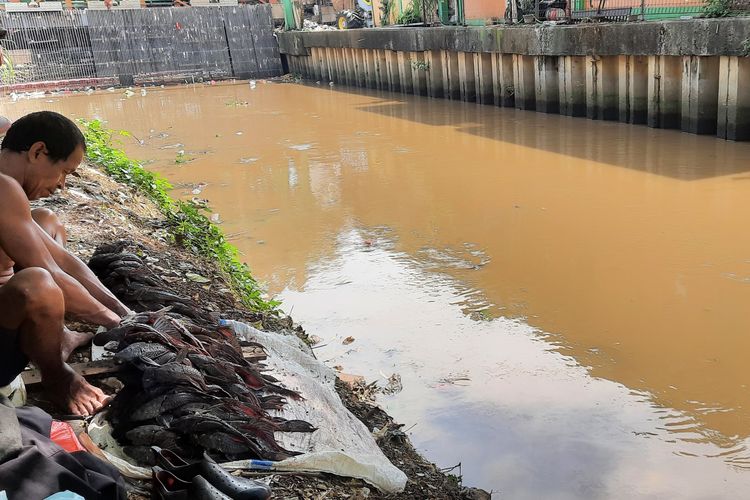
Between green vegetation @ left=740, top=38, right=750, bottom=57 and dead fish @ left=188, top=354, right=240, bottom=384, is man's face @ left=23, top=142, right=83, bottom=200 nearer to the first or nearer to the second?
dead fish @ left=188, top=354, right=240, bottom=384

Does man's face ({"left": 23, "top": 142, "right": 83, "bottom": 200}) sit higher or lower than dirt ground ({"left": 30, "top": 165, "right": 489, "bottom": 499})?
higher

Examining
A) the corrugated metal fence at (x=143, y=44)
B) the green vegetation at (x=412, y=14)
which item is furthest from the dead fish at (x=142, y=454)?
the corrugated metal fence at (x=143, y=44)

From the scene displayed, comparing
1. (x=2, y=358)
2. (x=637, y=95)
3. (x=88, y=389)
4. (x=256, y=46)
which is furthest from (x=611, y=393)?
(x=256, y=46)

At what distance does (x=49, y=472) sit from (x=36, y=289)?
81 centimetres

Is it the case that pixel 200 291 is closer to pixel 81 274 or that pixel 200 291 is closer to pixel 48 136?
pixel 81 274

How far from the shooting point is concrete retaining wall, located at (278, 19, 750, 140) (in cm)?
1100

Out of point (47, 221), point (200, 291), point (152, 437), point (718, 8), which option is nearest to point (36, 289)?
point (152, 437)

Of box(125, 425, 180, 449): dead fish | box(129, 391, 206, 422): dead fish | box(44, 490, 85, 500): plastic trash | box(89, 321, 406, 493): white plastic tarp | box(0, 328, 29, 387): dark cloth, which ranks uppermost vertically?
box(0, 328, 29, 387): dark cloth

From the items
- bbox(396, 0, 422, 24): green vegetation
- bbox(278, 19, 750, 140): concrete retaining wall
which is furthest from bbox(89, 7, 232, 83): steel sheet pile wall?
bbox(278, 19, 750, 140): concrete retaining wall

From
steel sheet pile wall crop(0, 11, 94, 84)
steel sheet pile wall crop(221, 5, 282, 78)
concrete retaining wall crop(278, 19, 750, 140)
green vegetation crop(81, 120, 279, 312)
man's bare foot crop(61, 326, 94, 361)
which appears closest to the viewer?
man's bare foot crop(61, 326, 94, 361)

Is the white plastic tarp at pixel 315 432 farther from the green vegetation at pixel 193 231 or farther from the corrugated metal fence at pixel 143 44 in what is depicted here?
the corrugated metal fence at pixel 143 44

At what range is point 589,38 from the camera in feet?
43.6

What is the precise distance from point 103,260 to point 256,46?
1048 inches

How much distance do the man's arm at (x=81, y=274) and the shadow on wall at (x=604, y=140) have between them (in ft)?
25.5
